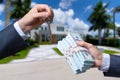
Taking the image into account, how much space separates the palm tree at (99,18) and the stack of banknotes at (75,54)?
5106 centimetres

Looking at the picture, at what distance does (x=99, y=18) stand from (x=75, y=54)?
5128 centimetres

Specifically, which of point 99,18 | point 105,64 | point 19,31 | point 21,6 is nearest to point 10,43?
point 19,31

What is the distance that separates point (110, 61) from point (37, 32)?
5950cm

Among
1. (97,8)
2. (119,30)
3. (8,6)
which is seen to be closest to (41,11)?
(8,6)

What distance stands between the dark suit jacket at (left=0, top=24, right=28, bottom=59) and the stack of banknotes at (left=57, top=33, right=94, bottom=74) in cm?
23

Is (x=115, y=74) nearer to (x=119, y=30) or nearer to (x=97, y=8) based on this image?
(x=97, y=8)

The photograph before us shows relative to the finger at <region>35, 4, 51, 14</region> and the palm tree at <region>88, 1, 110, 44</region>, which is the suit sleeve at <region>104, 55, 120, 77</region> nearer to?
the finger at <region>35, 4, 51, 14</region>

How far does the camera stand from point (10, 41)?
1603 mm

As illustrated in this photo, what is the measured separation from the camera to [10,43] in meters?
1.60

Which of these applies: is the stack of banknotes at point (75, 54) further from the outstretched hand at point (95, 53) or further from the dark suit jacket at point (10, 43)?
the dark suit jacket at point (10, 43)

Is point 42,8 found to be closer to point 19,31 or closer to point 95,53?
point 19,31

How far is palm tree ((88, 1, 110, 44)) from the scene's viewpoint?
5206 cm

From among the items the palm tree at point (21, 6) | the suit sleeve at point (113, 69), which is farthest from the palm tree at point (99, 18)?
the suit sleeve at point (113, 69)

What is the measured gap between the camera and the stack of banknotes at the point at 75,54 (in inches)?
56.1
